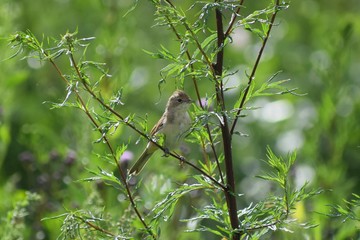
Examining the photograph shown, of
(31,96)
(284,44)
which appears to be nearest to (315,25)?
(284,44)

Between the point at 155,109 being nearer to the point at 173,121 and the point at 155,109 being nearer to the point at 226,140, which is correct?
the point at 173,121

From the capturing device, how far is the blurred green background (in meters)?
3.55

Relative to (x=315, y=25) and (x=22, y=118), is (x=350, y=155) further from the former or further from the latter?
(x=22, y=118)

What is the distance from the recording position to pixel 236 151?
5.18 m

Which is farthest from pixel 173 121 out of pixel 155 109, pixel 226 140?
pixel 155 109

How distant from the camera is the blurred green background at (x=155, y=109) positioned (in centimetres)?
355

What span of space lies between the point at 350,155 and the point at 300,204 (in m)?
1.91

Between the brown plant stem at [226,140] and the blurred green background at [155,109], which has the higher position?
the blurred green background at [155,109]

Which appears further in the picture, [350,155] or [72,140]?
[350,155]

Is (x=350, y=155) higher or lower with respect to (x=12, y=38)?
higher

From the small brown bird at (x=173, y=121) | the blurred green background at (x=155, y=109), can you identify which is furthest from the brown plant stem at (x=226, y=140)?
the small brown bird at (x=173, y=121)

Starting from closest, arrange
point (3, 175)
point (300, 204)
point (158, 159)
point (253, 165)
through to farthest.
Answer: point (300, 204) < point (158, 159) < point (3, 175) < point (253, 165)

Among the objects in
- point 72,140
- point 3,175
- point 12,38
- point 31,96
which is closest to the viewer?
point 12,38

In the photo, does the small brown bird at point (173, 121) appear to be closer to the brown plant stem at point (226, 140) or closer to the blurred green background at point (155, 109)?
the blurred green background at point (155, 109)
